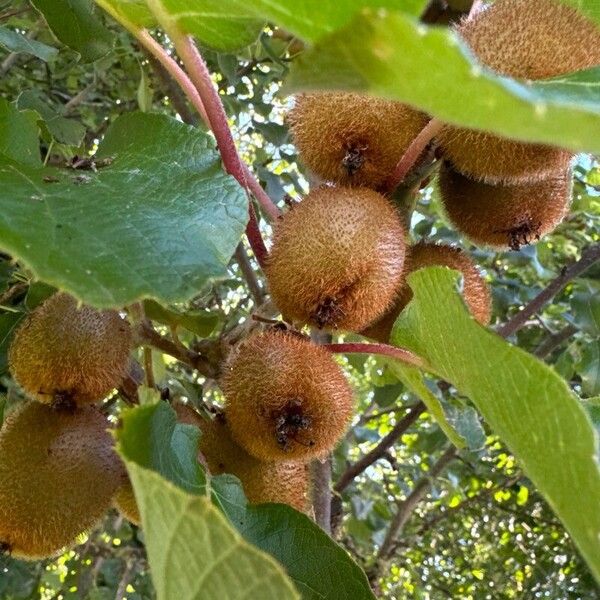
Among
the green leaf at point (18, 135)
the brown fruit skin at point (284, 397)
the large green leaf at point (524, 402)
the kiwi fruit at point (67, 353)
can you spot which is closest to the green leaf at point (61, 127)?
the green leaf at point (18, 135)

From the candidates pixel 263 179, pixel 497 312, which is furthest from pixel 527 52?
pixel 497 312

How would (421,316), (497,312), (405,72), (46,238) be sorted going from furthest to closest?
(497,312) → (421,316) → (46,238) → (405,72)

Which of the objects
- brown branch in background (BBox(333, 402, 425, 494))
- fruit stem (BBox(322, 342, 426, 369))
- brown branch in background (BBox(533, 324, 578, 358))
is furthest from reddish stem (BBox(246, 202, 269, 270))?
brown branch in background (BBox(533, 324, 578, 358))

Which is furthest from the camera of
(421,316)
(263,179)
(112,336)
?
(263,179)

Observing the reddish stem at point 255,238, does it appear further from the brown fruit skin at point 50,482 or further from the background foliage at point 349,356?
the brown fruit skin at point 50,482

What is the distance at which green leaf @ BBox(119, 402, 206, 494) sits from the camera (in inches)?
22.6

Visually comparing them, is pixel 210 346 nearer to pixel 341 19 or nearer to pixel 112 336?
pixel 112 336

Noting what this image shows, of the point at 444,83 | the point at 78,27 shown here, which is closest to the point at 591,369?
the point at 78,27

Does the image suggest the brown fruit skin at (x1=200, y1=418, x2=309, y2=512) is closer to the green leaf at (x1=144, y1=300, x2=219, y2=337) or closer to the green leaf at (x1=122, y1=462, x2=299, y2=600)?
the green leaf at (x1=144, y1=300, x2=219, y2=337)

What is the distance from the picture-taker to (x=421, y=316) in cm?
69

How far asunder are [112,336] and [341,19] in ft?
1.43

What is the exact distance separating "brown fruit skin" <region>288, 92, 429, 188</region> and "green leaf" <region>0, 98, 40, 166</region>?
0.82ft

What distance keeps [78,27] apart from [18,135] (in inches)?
10.6

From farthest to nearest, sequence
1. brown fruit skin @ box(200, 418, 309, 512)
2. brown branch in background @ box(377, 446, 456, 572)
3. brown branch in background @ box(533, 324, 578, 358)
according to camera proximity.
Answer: brown branch in background @ box(377, 446, 456, 572) → brown branch in background @ box(533, 324, 578, 358) → brown fruit skin @ box(200, 418, 309, 512)
